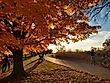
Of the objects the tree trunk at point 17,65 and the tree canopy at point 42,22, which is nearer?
the tree canopy at point 42,22

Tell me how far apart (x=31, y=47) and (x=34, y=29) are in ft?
7.97

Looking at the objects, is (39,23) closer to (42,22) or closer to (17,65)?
(42,22)

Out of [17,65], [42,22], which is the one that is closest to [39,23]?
[42,22]

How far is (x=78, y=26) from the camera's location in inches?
1080

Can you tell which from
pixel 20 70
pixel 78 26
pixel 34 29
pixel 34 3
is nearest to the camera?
pixel 34 3

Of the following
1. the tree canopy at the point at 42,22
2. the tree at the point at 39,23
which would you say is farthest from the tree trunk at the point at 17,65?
the tree canopy at the point at 42,22

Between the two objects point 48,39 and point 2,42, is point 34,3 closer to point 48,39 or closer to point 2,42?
point 2,42

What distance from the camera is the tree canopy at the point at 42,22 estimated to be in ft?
65.9

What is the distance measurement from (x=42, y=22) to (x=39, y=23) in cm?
25

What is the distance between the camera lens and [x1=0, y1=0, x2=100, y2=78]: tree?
2017 cm

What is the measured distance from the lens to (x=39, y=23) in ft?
73.4

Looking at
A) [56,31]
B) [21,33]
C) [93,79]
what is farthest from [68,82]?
[21,33]

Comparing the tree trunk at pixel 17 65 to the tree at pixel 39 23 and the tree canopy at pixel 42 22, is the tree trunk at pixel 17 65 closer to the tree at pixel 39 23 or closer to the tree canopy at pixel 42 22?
the tree at pixel 39 23

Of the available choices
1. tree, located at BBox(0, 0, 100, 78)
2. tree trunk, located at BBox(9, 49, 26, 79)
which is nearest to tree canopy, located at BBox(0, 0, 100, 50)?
tree, located at BBox(0, 0, 100, 78)
